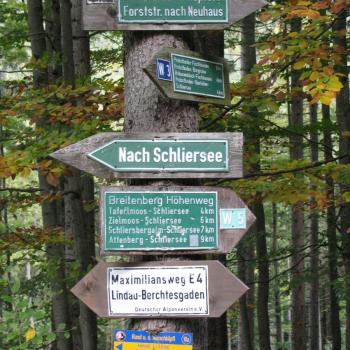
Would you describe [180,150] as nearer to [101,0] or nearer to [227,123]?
[101,0]

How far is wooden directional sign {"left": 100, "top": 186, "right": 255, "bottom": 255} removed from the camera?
3125 millimetres

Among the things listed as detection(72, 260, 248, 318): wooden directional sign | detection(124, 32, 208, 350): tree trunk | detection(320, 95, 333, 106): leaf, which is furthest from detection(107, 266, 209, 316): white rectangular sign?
detection(320, 95, 333, 106): leaf

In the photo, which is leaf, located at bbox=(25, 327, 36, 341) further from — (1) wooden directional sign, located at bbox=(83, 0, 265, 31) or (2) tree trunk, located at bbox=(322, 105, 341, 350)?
(2) tree trunk, located at bbox=(322, 105, 341, 350)

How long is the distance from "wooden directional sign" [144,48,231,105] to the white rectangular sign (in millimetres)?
949

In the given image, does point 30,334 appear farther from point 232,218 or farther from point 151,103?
point 151,103

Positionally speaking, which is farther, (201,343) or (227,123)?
(227,123)

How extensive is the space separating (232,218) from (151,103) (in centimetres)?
80

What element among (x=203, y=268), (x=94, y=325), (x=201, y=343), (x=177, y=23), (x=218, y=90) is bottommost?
(x=94, y=325)

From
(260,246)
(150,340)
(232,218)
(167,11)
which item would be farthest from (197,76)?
(260,246)

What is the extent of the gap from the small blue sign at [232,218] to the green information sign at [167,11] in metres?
1.07

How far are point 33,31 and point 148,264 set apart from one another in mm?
7532

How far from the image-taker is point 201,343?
10.9 feet

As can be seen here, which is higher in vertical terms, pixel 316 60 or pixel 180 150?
pixel 316 60

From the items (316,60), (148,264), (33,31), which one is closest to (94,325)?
(33,31)
